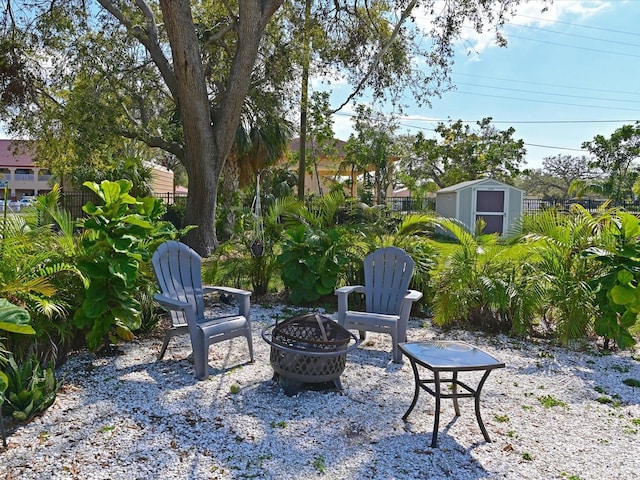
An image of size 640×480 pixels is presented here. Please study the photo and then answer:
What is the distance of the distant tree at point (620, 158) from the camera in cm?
2373

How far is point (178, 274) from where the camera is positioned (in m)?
4.16

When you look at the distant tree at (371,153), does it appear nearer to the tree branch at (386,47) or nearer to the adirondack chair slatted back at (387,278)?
the tree branch at (386,47)

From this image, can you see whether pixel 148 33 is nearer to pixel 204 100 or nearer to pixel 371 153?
pixel 204 100

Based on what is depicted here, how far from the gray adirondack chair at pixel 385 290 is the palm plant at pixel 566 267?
1.36 metres

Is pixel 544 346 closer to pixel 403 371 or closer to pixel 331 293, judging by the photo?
pixel 403 371

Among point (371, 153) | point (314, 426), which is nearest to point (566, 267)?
point (314, 426)

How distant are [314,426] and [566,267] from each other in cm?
313

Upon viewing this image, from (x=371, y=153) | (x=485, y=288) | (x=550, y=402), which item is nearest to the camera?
(x=550, y=402)

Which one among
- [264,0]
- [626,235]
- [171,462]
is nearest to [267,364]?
[171,462]

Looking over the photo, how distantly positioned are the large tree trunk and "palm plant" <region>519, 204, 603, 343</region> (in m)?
5.46

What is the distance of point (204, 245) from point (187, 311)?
5.67 metres

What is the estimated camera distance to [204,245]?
9.12 m

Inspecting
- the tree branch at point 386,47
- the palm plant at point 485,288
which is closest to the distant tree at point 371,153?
the tree branch at point 386,47

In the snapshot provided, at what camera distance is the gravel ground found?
2432 mm
